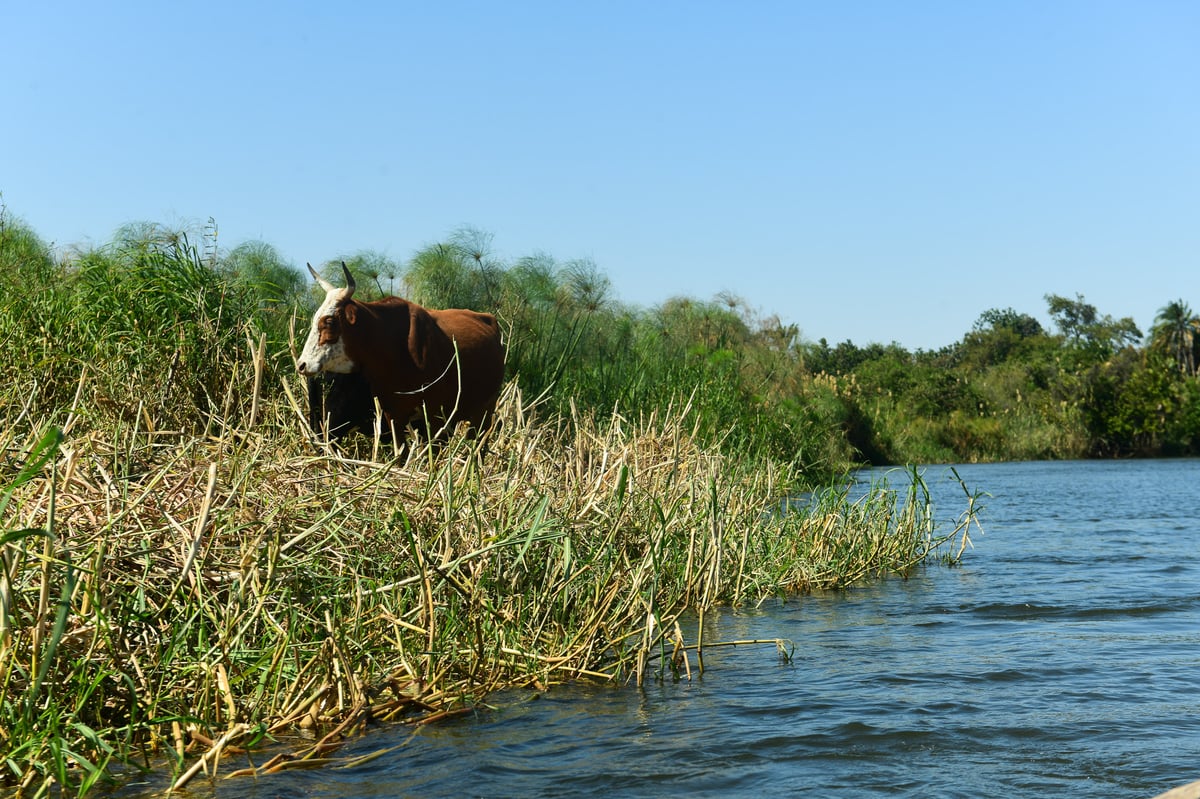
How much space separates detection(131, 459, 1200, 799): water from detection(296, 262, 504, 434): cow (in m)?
2.46

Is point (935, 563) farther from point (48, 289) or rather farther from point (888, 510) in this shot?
point (48, 289)

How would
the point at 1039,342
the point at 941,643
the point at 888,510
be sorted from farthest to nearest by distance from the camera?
1. the point at 1039,342
2. the point at 888,510
3. the point at 941,643

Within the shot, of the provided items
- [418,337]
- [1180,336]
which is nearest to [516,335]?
[418,337]

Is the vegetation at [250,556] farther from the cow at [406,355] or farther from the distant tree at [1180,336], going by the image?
the distant tree at [1180,336]

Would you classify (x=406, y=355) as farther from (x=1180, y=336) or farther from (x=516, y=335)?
(x=1180, y=336)

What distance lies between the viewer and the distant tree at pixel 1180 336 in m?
56.2

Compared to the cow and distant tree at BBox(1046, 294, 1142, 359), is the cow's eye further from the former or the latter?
distant tree at BBox(1046, 294, 1142, 359)

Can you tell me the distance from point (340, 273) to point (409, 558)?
11785 millimetres

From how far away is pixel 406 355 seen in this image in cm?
809

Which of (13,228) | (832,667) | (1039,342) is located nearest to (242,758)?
(832,667)

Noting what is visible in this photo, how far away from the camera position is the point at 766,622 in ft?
26.6

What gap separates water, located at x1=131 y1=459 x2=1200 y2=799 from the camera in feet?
15.0

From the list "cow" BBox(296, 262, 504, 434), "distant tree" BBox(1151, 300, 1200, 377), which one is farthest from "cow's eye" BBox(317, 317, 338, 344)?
"distant tree" BBox(1151, 300, 1200, 377)

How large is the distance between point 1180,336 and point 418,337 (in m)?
57.2
